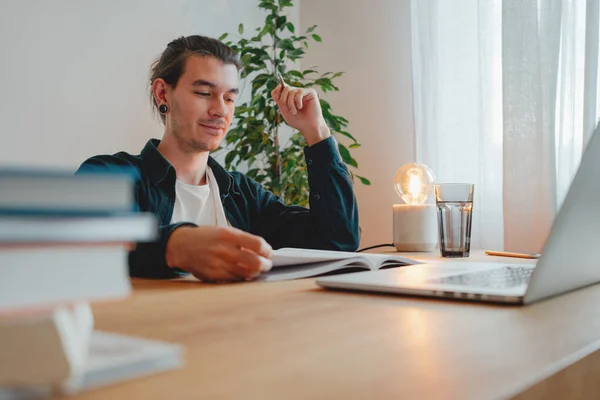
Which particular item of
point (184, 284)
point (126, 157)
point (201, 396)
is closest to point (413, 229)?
point (126, 157)

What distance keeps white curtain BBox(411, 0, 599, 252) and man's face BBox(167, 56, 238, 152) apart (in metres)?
1.05

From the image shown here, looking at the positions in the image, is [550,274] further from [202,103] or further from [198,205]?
[202,103]

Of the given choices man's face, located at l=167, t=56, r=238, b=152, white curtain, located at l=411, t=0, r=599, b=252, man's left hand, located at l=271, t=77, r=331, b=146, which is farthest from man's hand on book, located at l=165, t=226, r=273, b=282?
white curtain, located at l=411, t=0, r=599, b=252

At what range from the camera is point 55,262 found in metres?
0.29

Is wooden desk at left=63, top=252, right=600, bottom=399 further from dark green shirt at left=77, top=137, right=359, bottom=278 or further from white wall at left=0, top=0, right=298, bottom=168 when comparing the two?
white wall at left=0, top=0, right=298, bottom=168

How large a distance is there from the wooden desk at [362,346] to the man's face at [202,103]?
1.19 m

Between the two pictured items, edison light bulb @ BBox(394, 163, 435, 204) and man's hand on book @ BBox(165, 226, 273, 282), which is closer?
man's hand on book @ BBox(165, 226, 273, 282)

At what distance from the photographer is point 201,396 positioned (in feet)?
1.11

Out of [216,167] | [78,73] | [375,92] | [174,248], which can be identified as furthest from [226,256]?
[375,92]

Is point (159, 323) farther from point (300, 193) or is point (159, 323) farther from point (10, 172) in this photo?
point (300, 193)

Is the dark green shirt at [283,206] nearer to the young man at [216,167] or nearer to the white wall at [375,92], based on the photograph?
the young man at [216,167]

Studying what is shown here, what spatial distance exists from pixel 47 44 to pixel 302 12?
144cm

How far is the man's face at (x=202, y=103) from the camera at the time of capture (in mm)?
1905

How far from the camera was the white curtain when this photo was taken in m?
2.29
